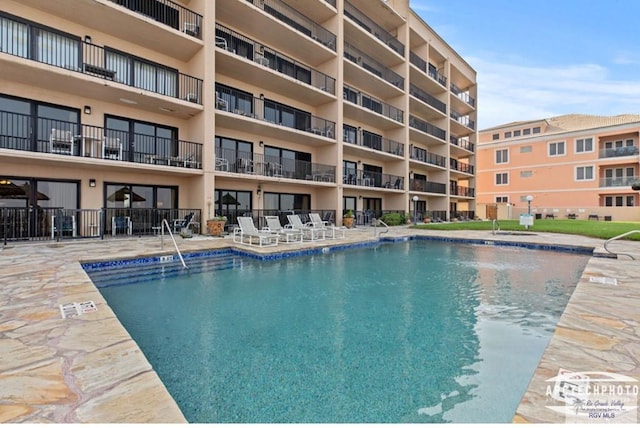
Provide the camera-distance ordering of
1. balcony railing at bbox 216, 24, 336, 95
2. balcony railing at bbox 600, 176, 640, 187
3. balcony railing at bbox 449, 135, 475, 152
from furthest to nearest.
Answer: balcony railing at bbox 449, 135, 475, 152
balcony railing at bbox 600, 176, 640, 187
balcony railing at bbox 216, 24, 336, 95

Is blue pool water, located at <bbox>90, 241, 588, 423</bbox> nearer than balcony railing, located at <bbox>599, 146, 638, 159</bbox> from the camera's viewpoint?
Yes

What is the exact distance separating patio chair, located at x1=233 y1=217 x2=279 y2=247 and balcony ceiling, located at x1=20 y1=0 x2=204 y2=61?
7242mm

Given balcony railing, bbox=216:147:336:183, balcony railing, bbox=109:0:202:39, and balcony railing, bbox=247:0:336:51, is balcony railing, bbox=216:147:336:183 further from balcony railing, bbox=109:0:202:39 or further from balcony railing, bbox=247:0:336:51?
balcony railing, bbox=247:0:336:51

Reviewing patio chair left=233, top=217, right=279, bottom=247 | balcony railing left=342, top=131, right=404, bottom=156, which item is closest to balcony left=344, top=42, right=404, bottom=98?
balcony railing left=342, top=131, right=404, bottom=156

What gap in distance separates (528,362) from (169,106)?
42.6 feet

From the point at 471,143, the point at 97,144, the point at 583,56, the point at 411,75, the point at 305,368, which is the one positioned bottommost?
the point at 305,368

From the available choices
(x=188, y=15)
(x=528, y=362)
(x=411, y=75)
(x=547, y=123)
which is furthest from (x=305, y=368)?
(x=547, y=123)

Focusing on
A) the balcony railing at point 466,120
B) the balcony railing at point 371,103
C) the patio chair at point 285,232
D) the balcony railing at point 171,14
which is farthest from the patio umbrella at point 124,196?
the balcony railing at point 466,120

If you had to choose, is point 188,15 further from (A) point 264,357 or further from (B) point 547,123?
(B) point 547,123

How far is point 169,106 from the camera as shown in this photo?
11.8m

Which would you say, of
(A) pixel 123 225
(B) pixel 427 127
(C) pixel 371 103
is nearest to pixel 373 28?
(C) pixel 371 103

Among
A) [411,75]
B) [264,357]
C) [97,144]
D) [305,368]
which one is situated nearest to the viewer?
[305,368]

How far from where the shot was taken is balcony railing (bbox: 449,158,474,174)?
1141 inches

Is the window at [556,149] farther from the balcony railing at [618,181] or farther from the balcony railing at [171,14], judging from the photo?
the balcony railing at [171,14]
